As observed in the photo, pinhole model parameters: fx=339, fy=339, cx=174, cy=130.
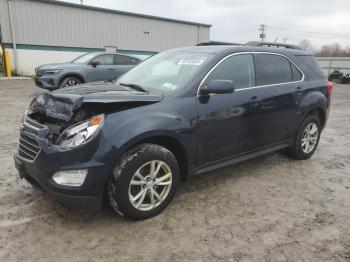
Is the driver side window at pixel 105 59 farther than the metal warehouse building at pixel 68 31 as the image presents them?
No

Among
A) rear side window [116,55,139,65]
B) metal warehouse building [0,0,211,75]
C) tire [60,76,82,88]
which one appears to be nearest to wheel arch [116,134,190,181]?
tire [60,76,82,88]

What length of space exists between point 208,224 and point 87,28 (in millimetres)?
22187

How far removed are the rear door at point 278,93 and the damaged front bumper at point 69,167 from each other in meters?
2.27

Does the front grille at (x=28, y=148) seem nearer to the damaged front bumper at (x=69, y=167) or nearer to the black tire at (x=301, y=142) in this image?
the damaged front bumper at (x=69, y=167)

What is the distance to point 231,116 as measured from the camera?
387 cm

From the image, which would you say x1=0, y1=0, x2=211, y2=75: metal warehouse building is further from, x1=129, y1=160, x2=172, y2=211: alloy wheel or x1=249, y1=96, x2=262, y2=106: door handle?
x1=129, y1=160, x2=172, y2=211: alloy wheel

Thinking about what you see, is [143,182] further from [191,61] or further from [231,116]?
[191,61]

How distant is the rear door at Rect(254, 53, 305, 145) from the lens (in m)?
4.34

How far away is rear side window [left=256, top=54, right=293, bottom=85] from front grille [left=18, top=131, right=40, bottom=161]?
276 centimetres

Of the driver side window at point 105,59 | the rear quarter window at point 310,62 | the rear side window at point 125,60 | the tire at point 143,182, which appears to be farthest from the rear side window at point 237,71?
the rear side window at point 125,60

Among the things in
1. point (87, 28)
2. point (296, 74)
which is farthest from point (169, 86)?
point (87, 28)

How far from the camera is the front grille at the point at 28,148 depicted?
3.07m

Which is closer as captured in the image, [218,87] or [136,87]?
[218,87]

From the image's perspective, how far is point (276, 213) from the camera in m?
3.52
